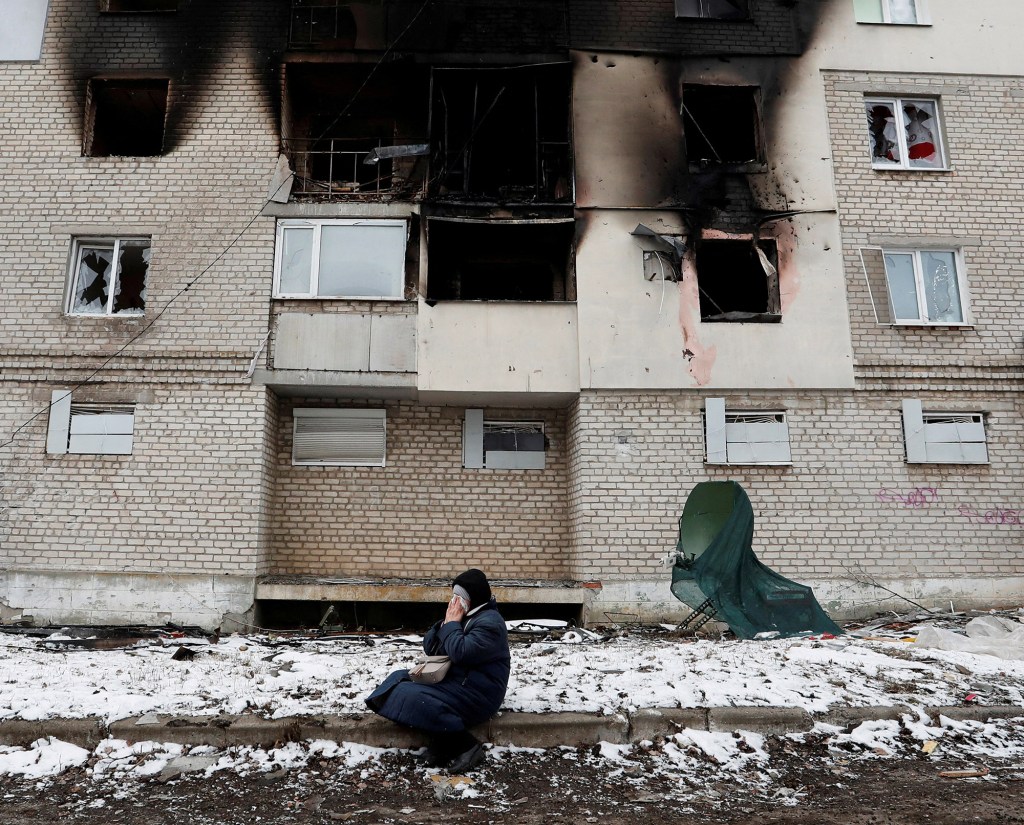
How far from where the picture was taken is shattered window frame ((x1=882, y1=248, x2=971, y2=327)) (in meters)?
10.8

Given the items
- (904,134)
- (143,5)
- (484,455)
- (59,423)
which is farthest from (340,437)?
(904,134)

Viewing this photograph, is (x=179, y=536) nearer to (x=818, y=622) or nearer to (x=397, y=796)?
(x=397, y=796)

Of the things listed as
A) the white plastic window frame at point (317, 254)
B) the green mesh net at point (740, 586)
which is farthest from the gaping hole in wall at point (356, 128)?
the green mesh net at point (740, 586)

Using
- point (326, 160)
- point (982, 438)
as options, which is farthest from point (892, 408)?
point (326, 160)

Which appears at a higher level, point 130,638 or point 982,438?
point 982,438

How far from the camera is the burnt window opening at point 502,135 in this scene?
11.2 m

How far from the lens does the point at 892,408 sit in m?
10.4

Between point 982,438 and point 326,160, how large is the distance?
11220 mm

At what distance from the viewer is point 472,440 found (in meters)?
10.9

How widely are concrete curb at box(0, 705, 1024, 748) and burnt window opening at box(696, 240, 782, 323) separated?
21.5ft

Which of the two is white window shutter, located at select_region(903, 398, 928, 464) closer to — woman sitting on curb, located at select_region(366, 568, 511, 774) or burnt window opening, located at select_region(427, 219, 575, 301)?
burnt window opening, located at select_region(427, 219, 575, 301)

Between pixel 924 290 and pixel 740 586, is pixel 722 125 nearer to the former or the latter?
pixel 924 290

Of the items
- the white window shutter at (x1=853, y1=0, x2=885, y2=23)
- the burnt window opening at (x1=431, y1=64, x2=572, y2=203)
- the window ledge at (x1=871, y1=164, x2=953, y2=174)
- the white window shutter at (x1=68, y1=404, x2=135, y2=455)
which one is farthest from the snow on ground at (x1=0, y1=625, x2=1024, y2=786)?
the white window shutter at (x1=853, y1=0, x2=885, y2=23)

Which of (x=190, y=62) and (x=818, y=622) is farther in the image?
(x=190, y=62)
